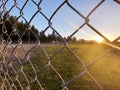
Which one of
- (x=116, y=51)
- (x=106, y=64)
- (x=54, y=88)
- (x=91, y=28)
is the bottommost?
(x=116, y=51)

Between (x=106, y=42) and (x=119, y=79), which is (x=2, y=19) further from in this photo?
(x=119, y=79)

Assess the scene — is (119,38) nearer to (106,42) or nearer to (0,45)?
(106,42)

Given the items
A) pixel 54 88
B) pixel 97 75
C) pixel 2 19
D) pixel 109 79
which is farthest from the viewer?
pixel 97 75

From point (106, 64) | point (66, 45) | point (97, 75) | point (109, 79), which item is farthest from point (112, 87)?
point (66, 45)

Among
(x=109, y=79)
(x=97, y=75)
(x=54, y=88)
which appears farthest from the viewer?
(x=97, y=75)

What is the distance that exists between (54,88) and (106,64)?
201 inches

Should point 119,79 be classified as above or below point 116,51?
above

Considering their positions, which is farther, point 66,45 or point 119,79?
point 119,79

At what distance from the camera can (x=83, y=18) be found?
832 millimetres

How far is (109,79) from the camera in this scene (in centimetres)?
909

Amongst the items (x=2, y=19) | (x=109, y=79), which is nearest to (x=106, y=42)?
(x=2, y=19)

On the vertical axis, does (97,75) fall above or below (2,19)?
above

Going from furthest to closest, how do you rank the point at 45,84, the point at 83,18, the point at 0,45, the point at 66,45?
the point at 45,84 → the point at 0,45 → the point at 66,45 → the point at 83,18

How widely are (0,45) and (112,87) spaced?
6143 mm
